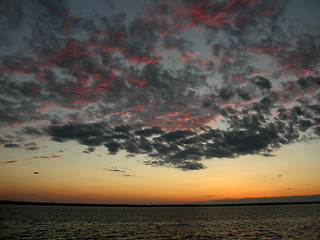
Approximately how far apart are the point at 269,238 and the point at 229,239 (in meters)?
8.62

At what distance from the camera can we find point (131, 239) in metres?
50.4

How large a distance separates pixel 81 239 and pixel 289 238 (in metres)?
44.2

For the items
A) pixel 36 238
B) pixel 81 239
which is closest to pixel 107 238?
pixel 81 239

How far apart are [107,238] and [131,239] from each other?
5540 millimetres

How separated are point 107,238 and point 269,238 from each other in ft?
115

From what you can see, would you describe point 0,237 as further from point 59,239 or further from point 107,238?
point 107,238

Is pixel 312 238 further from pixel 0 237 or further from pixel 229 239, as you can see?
pixel 0 237

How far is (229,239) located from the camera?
50438 mm


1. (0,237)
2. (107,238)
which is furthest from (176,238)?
(0,237)

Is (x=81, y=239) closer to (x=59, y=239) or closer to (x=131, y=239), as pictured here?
(x=59, y=239)

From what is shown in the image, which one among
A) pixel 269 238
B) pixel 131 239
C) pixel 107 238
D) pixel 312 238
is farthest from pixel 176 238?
pixel 312 238

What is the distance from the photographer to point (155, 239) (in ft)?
167

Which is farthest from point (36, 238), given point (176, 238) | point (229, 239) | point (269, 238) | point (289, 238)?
point (289, 238)

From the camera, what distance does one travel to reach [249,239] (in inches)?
1960
